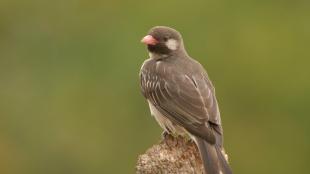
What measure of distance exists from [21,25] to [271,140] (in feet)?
16.9

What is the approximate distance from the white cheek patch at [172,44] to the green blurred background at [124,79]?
401 cm

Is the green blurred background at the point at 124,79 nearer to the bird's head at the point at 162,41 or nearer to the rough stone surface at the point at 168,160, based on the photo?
the bird's head at the point at 162,41

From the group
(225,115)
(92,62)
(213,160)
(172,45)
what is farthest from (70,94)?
(213,160)

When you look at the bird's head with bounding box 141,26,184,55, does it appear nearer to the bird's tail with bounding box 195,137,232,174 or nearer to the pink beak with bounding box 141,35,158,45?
the pink beak with bounding box 141,35,158,45

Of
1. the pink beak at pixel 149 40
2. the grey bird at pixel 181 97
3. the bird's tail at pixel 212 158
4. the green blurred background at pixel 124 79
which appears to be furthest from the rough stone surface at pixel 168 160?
the green blurred background at pixel 124 79

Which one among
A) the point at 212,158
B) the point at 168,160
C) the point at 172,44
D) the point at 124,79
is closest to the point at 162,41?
the point at 172,44

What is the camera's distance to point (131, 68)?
20453 mm

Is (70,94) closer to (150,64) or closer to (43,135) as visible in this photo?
(43,135)

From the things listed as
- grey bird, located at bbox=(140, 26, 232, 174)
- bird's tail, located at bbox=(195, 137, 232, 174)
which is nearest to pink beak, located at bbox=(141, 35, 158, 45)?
grey bird, located at bbox=(140, 26, 232, 174)

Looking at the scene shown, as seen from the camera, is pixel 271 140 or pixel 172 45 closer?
pixel 172 45

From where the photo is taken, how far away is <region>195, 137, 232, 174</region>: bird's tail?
1220 centimetres

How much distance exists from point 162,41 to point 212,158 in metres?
2.21

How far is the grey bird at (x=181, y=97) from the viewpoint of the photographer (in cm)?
1271

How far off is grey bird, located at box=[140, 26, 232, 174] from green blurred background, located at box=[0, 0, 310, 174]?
4077 millimetres
